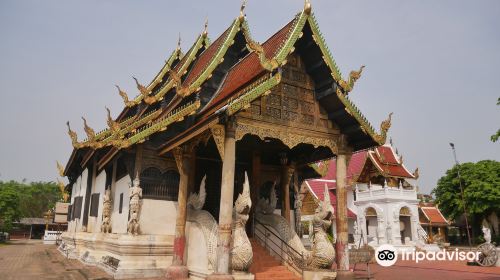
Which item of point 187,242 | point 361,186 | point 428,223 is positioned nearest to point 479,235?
point 428,223

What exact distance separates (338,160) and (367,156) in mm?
24227

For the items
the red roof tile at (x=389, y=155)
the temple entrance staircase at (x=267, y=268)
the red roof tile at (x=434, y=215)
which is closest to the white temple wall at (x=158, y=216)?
the temple entrance staircase at (x=267, y=268)

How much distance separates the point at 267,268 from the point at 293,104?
172 inches

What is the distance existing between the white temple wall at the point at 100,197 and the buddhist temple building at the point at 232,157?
3.87ft

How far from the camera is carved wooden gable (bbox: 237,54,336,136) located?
945 cm

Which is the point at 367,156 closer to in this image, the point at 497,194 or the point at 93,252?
the point at 497,194

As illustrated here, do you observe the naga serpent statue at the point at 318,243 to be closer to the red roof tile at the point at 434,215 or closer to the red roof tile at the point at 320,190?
the red roof tile at the point at 320,190

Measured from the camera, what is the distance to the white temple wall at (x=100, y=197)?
14320mm

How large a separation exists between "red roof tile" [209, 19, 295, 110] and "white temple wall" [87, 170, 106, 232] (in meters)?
6.30

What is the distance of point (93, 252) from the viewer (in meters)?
13.6

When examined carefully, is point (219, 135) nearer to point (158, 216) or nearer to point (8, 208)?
point (158, 216)

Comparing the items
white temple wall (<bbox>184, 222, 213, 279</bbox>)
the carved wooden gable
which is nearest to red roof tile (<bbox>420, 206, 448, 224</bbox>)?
the carved wooden gable

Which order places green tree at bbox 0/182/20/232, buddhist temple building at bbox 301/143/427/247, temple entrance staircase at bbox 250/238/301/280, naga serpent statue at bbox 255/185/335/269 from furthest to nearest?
green tree at bbox 0/182/20/232, buddhist temple building at bbox 301/143/427/247, temple entrance staircase at bbox 250/238/301/280, naga serpent statue at bbox 255/185/335/269

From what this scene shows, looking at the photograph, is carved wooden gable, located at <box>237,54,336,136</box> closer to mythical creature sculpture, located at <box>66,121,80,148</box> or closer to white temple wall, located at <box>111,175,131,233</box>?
white temple wall, located at <box>111,175,131,233</box>
